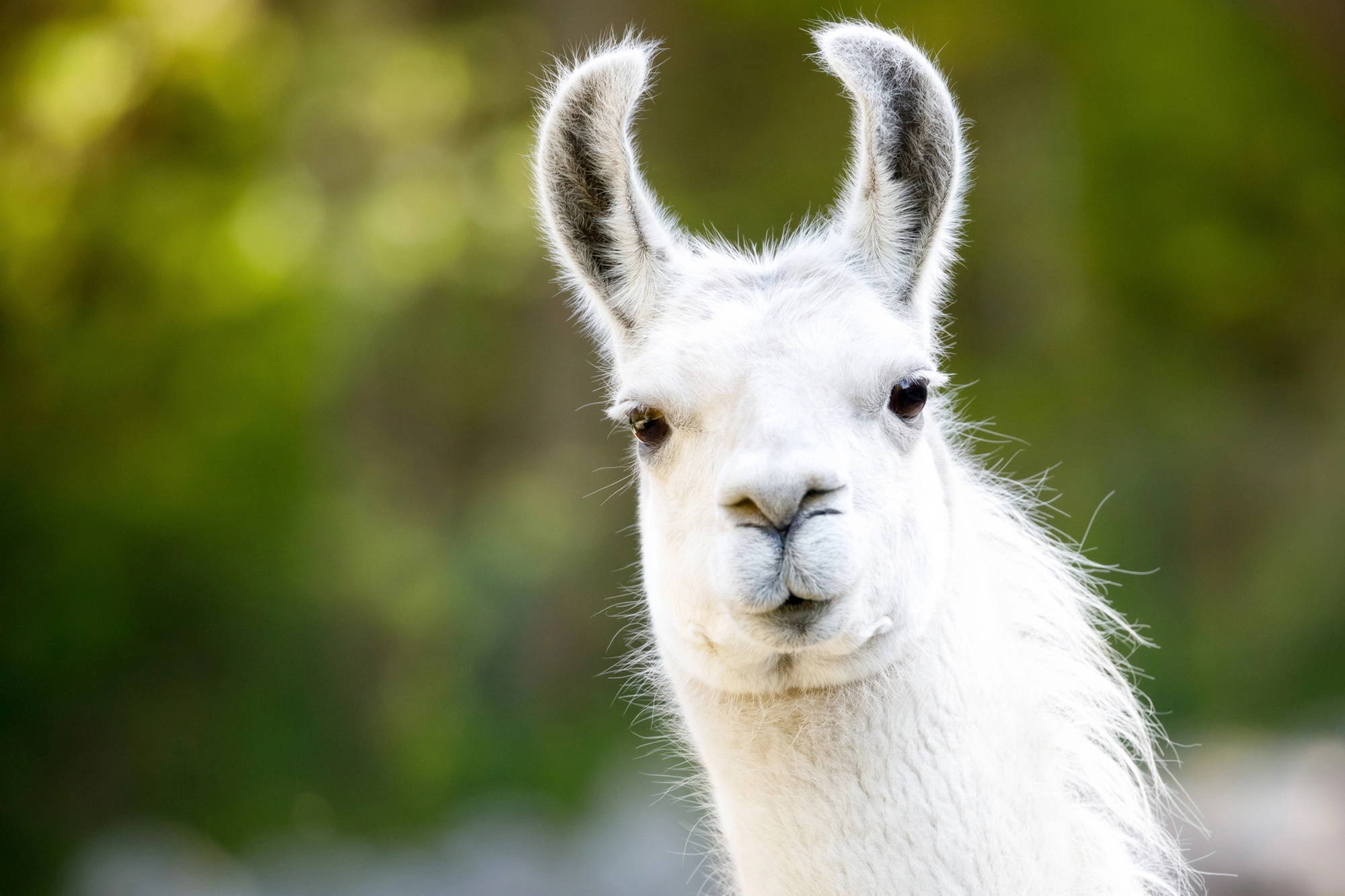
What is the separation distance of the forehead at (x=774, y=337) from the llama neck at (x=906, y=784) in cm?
56

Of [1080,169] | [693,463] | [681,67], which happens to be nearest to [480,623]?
[681,67]

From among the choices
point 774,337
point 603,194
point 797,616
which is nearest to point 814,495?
point 797,616

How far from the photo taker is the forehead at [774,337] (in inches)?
88.4

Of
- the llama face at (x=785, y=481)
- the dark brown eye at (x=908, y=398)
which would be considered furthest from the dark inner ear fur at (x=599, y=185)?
the dark brown eye at (x=908, y=398)

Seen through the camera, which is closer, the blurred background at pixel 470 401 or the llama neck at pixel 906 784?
the llama neck at pixel 906 784

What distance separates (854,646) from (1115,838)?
0.83m

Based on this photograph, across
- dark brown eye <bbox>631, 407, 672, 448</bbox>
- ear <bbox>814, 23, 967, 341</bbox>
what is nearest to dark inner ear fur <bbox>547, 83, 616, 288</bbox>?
dark brown eye <bbox>631, 407, 672, 448</bbox>

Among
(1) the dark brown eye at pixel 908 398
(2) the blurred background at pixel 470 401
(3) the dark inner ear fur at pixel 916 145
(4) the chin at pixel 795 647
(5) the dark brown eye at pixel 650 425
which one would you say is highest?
(2) the blurred background at pixel 470 401

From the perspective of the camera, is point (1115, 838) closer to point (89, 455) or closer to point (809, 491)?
point (809, 491)

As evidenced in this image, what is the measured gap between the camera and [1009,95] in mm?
9484

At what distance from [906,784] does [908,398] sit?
2.51ft

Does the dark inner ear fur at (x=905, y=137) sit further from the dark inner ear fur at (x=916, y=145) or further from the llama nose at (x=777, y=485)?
the llama nose at (x=777, y=485)

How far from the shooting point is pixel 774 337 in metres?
2.29

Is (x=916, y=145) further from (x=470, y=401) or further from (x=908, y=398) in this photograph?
(x=470, y=401)
